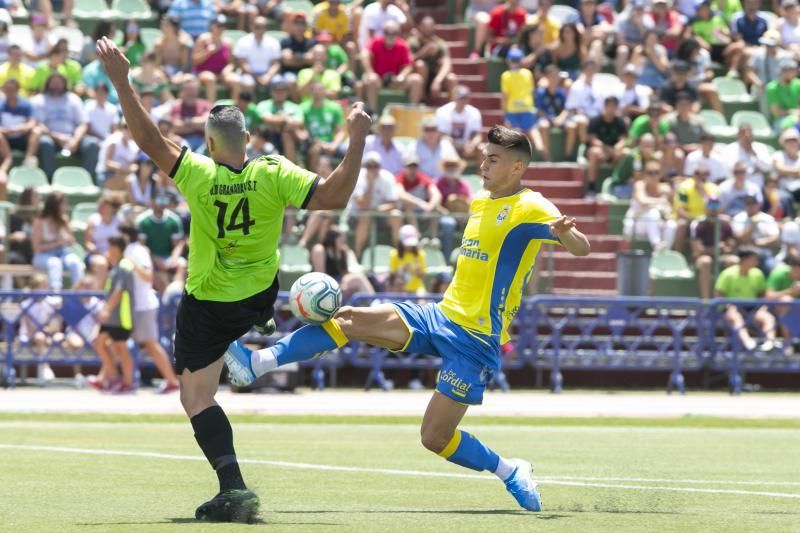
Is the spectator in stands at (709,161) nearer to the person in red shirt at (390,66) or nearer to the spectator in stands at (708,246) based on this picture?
Result: the spectator in stands at (708,246)

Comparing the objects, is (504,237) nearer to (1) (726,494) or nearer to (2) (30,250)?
(1) (726,494)

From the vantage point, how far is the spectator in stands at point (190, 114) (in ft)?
77.5

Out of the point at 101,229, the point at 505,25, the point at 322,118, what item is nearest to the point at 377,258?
the point at 322,118

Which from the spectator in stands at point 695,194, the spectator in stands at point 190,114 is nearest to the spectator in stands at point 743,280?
the spectator in stands at point 695,194

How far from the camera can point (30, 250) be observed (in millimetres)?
21812

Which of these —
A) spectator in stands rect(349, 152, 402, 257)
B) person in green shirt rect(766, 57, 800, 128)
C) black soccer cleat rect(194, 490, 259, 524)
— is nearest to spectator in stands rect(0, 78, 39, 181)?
spectator in stands rect(349, 152, 402, 257)

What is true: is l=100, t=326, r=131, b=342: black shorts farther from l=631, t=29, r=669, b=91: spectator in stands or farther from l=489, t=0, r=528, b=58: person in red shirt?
l=631, t=29, r=669, b=91: spectator in stands

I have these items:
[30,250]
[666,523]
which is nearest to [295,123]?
[30,250]

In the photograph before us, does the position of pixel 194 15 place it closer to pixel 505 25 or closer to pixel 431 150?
pixel 431 150

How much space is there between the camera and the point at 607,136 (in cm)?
2620

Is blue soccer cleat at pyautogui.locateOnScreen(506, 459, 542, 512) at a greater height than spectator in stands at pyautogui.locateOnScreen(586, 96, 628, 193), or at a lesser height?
lesser

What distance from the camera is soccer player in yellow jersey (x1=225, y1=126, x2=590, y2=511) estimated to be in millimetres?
9703

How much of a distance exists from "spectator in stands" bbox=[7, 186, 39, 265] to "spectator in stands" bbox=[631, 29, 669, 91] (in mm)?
10896

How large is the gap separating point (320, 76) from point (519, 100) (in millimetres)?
3220
